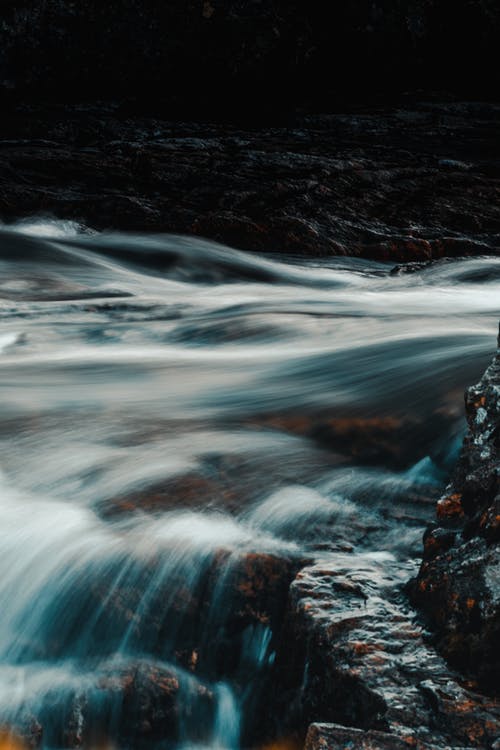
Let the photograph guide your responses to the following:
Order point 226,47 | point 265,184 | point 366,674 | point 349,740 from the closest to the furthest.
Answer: point 349,740 → point 366,674 → point 265,184 → point 226,47

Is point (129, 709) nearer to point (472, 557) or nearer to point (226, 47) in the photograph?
point (472, 557)

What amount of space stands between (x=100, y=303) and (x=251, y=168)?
4712 mm

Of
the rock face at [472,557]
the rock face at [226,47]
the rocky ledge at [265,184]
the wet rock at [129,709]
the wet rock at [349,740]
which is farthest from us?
the rock face at [226,47]

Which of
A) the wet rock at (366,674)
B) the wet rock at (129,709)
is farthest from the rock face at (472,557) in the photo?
the wet rock at (129,709)

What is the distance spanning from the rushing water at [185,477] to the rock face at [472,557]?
24cm

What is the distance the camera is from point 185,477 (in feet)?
9.53

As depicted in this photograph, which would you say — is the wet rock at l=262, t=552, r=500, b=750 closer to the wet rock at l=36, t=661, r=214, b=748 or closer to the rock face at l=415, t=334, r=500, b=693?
the rock face at l=415, t=334, r=500, b=693

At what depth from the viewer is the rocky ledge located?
8711 mm

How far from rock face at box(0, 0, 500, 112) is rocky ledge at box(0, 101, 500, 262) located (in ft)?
5.31

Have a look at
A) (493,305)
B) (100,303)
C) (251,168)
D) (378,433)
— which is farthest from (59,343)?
(251,168)

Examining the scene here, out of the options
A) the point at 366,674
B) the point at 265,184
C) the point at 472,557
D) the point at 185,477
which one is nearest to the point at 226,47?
the point at 265,184

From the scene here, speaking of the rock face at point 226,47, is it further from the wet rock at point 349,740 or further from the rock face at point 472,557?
the wet rock at point 349,740

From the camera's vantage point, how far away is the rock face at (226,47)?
1426cm

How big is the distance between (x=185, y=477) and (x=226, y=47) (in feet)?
44.0
